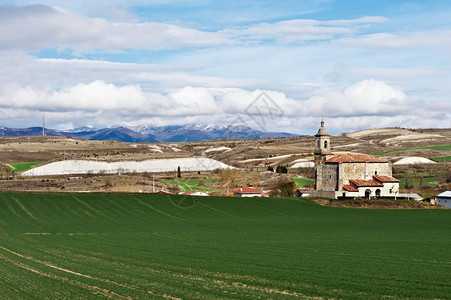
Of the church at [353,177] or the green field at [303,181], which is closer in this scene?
the church at [353,177]

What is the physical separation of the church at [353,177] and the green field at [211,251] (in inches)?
623

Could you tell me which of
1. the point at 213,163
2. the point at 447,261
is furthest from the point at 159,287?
the point at 213,163

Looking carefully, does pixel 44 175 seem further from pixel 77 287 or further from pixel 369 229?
pixel 77 287

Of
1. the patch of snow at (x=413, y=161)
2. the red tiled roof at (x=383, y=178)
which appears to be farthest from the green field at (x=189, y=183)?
the patch of snow at (x=413, y=161)

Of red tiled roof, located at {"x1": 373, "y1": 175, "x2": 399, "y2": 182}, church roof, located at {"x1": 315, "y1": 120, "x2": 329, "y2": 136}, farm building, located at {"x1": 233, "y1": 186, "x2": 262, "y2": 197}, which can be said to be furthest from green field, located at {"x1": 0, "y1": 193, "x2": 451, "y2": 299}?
church roof, located at {"x1": 315, "y1": 120, "x2": 329, "y2": 136}

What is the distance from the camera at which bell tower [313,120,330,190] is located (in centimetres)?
9381

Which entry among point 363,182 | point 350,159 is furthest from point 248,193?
point 363,182

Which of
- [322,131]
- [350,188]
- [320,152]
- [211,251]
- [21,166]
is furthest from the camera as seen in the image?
[21,166]

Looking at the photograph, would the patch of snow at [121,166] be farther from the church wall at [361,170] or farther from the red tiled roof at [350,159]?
the church wall at [361,170]

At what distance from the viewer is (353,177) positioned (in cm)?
9094

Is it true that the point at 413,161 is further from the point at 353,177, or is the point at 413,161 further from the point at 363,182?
the point at 363,182

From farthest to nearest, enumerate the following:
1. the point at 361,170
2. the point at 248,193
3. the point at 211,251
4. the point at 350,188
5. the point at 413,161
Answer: the point at 413,161 → the point at 248,193 → the point at 361,170 → the point at 350,188 → the point at 211,251

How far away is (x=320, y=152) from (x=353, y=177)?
316 inches

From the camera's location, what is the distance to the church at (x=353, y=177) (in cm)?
8906
